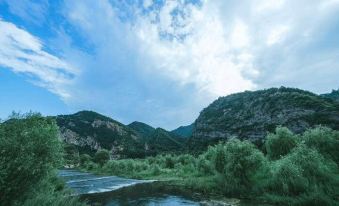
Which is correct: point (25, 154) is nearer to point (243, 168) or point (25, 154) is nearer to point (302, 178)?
point (302, 178)

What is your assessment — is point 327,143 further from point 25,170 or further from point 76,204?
point 25,170

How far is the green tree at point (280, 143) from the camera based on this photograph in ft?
185

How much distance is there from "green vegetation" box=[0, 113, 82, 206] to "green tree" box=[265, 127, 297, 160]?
4753cm

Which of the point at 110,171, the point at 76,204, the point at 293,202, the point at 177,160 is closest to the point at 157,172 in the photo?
the point at 177,160

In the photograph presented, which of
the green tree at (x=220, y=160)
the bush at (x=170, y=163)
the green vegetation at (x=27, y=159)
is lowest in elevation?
the green vegetation at (x=27, y=159)

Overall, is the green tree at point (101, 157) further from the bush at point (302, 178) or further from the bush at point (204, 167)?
the bush at point (302, 178)

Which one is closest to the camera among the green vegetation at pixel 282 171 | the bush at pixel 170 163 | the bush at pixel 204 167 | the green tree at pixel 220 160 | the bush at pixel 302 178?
the bush at pixel 302 178

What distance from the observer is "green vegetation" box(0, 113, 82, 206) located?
14803 mm

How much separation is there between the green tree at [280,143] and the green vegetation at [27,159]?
156 feet

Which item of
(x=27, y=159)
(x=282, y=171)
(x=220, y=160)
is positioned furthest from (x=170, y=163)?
(x=27, y=159)

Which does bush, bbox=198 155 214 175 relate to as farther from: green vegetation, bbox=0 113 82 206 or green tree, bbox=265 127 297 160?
green vegetation, bbox=0 113 82 206

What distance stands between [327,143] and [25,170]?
165 feet

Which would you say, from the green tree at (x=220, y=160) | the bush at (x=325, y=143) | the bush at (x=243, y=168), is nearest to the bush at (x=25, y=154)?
the bush at (x=243, y=168)

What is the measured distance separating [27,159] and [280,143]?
51.7 meters
